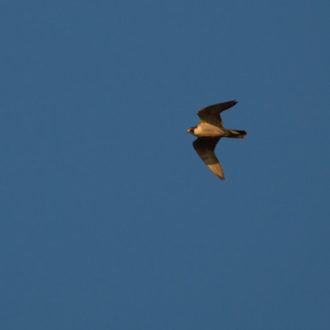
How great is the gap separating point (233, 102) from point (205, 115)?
156 cm

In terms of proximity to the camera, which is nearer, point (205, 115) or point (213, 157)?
point (205, 115)

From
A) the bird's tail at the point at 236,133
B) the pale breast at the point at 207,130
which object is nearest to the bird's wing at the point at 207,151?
the pale breast at the point at 207,130

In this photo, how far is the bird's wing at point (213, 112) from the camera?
75.2ft

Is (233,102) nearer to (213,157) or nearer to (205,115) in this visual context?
(205,115)

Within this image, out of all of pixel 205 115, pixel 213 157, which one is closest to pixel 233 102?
pixel 205 115

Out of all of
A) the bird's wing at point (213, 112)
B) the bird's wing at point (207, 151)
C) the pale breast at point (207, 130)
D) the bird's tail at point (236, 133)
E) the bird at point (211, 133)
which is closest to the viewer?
the bird's wing at point (213, 112)

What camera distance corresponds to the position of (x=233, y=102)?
22.3 meters

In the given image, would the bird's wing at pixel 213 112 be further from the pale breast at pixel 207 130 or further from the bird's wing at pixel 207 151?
the bird's wing at pixel 207 151

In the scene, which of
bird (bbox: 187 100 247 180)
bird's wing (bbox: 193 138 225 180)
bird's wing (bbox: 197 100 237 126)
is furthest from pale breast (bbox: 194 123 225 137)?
bird's wing (bbox: 193 138 225 180)

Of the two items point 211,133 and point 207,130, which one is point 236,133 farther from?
point 207,130

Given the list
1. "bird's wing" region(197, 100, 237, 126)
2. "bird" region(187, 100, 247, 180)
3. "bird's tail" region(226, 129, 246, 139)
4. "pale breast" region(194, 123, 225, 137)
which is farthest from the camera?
"pale breast" region(194, 123, 225, 137)

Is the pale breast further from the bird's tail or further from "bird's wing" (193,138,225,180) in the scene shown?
"bird's wing" (193,138,225,180)

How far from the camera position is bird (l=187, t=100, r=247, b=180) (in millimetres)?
23297

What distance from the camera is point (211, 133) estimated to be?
24203 mm
